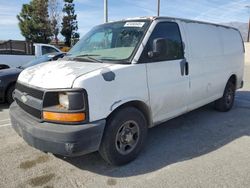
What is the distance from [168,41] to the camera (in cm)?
429

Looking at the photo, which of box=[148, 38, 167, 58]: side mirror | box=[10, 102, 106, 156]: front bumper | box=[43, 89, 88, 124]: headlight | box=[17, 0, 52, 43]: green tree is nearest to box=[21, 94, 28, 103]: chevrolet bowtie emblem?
box=[10, 102, 106, 156]: front bumper

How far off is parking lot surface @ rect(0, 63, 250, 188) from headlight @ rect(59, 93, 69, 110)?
0.95m

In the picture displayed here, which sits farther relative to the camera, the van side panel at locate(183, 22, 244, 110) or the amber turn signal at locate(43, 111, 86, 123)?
the van side panel at locate(183, 22, 244, 110)

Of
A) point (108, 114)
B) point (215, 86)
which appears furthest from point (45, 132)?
point (215, 86)

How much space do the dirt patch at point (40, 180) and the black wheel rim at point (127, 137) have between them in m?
0.94

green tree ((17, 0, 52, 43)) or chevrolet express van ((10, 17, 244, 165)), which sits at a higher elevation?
green tree ((17, 0, 52, 43))

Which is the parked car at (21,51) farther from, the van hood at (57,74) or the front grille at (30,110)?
the front grille at (30,110)

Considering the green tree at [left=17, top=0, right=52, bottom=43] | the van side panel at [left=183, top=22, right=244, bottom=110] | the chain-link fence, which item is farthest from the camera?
the green tree at [left=17, top=0, right=52, bottom=43]

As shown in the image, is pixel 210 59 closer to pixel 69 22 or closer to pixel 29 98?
pixel 29 98

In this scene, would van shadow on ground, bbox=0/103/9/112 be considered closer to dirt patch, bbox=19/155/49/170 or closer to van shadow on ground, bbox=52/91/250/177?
dirt patch, bbox=19/155/49/170

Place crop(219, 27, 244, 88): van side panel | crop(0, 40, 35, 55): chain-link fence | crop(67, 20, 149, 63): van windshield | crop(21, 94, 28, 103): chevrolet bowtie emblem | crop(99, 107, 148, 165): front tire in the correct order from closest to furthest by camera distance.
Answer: crop(99, 107, 148, 165): front tire → crop(21, 94, 28, 103): chevrolet bowtie emblem → crop(67, 20, 149, 63): van windshield → crop(219, 27, 244, 88): van side panel → crop(0, 40, 35, 55): chain-link fence

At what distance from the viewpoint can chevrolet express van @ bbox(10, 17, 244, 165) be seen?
3201mm

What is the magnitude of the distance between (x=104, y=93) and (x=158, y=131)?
7.28 feet

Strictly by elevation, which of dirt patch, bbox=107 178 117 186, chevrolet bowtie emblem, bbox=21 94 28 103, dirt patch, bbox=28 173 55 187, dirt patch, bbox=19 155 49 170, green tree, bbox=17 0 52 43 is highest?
green tree, bbox=17 0 52 43
